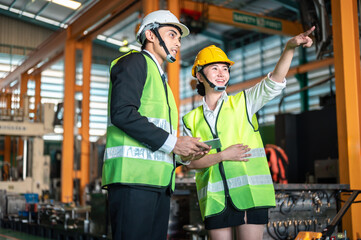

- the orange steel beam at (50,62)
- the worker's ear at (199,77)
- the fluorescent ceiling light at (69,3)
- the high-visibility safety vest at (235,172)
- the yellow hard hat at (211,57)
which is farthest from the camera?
the orange steel beam at (50,62)

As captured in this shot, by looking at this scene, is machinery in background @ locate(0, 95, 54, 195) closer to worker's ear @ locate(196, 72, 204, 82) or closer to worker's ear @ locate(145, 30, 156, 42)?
worker's ear @ locate(196, 72, 204, 82)

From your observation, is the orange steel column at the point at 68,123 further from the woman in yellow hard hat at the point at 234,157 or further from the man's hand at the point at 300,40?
the man's hand at the point at 300,40

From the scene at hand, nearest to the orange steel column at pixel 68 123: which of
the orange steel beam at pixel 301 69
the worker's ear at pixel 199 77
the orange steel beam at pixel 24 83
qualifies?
the orange steel beam at pixel 24 83

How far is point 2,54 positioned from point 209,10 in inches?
326

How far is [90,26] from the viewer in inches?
518

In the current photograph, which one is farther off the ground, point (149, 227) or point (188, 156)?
point (188, 156)

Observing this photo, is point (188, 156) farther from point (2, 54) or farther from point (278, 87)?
point (2, 54)

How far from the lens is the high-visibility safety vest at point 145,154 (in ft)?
5.79

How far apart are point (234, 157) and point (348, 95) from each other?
14.2 feet

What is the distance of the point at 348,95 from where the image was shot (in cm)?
597

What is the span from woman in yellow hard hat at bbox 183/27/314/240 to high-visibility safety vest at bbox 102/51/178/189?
1.46ft

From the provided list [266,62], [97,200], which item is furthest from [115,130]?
[266,62]

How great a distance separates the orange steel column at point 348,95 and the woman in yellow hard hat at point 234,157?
395 centimetres

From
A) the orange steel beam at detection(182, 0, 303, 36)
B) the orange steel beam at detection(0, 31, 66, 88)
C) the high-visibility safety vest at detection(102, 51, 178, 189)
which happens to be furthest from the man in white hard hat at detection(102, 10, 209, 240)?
the orange steel beam at detection(0, 31, 66, 88)
